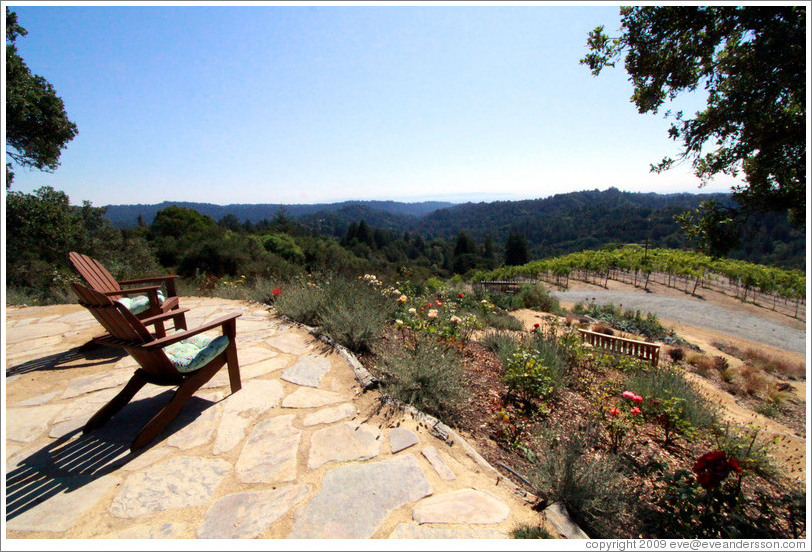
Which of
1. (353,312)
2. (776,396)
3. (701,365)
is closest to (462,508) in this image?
(353,312)

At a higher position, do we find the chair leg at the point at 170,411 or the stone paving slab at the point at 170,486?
the chair leg at the point at 170,411

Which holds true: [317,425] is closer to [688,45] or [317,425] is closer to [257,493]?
[257,493]

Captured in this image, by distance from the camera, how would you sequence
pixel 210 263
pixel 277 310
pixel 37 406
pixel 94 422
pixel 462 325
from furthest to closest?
1. pixel 210 263
2. pixel 277 310
3. pixel 462 325
4. pixel 37 406
5. pixel 94 422

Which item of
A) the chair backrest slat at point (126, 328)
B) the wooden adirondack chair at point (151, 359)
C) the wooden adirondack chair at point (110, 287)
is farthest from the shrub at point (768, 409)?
the wooden adirondack chair at point (110, 287)

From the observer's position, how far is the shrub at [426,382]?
8.45 feet

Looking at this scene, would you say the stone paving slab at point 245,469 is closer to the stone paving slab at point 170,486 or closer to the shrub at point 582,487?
the stone paving slab at point 170,486

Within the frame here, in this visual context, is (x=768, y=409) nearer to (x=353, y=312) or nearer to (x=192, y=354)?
(x=353, y=312)

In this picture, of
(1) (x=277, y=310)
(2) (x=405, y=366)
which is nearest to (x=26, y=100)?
(1) (x=277, y=310)

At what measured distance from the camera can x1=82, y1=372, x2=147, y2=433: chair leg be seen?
220cm

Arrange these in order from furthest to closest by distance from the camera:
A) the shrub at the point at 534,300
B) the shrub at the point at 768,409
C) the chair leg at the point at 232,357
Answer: the shrub at the point at 534,300, the shrub at the point at 768,409, the chair leg at the point at 232,357

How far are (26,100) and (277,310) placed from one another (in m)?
5.75

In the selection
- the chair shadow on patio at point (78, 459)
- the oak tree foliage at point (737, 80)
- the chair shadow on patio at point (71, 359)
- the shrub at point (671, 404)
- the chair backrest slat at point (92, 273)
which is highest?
the oak tree foliage at point (737, 80)

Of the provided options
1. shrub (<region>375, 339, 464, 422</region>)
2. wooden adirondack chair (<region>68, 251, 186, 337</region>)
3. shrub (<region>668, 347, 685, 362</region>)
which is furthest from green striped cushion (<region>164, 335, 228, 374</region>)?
shrub (<region>668, 347, 685, 362</region>)

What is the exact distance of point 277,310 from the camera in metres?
4.71
